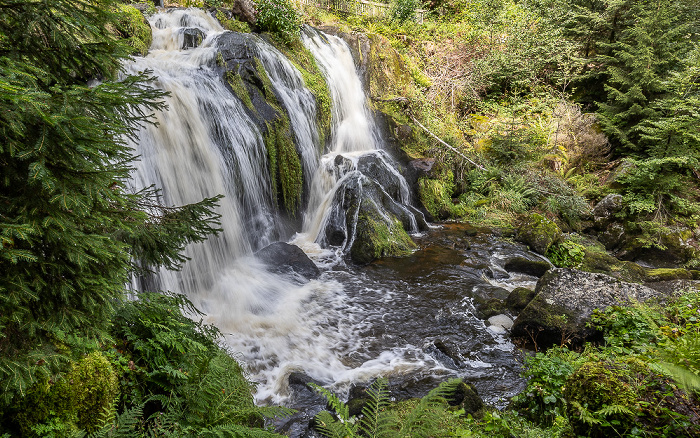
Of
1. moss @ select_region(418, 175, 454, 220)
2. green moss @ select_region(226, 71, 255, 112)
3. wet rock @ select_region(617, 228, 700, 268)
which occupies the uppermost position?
green moss @ select_region(226, 71, 255, 112)

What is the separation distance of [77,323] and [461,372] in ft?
15.0

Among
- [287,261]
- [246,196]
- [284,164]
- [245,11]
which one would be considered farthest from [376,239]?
[245,11]

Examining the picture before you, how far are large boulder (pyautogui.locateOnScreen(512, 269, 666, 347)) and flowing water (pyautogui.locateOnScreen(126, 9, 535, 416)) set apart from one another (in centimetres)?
60

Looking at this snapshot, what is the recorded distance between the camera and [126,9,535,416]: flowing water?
16.9ft

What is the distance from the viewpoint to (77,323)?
2.16 m

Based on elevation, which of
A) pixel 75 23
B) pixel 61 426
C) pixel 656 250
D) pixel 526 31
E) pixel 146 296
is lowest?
pixel 656 250

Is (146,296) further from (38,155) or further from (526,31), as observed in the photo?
(526,31)

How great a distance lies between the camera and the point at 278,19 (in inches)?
424

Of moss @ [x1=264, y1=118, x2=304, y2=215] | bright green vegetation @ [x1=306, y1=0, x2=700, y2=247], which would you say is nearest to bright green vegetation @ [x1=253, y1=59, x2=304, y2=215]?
moss @ [x1=264, y1=118, x2=304, y2=215]

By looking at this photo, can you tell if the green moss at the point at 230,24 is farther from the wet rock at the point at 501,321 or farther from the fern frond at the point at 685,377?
the fern frond at the point at 685,377

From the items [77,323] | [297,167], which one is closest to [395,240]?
[297,167]

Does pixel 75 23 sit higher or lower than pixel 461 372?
higher

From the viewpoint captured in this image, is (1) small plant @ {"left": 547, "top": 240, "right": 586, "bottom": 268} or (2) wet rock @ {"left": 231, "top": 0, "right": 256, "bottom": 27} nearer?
(1) small plant @ {"left": 547, "top": 240, "right": 586, "bottom": 268}

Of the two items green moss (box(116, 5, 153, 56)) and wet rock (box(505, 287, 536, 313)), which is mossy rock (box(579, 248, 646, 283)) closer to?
wet rock (box(505, 287, 536, 313))
